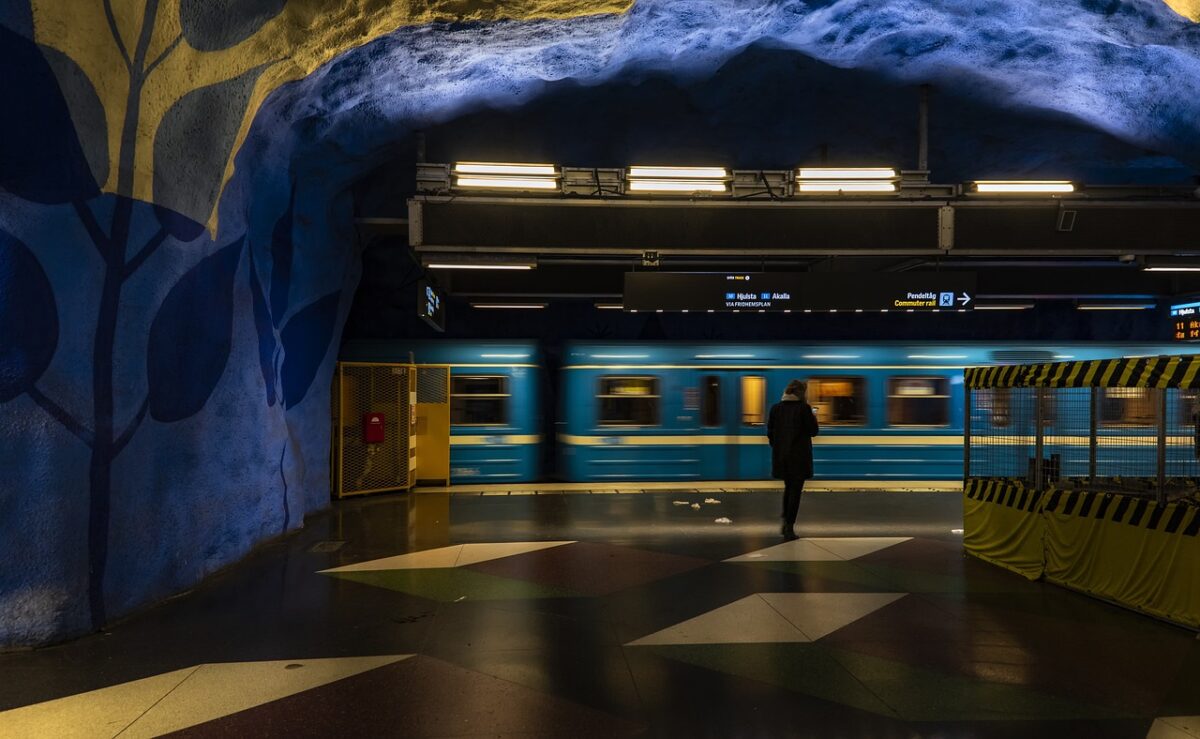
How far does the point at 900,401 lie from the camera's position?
1237 centimetres

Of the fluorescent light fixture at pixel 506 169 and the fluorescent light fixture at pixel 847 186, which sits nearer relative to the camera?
the fluorescent light fixture at pixel 506 169

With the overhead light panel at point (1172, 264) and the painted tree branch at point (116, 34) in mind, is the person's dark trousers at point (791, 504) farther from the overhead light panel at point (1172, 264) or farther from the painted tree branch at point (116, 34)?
the painted tree branch at point (116, 34)

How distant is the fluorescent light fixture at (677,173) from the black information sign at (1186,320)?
1124 centimetres

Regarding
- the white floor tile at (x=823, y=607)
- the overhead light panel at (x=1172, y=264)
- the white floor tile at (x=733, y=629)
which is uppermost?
the overhead light panel at (x=1172, y=264)

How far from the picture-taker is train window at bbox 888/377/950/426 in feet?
40.5

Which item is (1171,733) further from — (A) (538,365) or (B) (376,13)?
(A) (538,365)

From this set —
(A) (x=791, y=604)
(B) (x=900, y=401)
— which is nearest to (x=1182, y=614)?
(A) (x=791, y=604)

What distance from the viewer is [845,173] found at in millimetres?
8414

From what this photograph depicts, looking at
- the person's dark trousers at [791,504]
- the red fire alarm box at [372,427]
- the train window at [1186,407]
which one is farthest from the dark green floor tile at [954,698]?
the red fire alarm box at [372,427]

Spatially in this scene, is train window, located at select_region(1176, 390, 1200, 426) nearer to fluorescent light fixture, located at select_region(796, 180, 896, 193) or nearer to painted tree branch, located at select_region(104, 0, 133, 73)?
fluorescent light fixture, located at select_region(796, 180, 896, 193)

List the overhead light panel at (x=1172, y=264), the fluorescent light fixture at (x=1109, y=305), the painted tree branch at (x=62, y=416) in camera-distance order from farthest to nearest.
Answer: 1. the fluorescent light fixture at (x=1109, y=305)
2. the overhead light panel at (x=1172, y=264)
3. the painted tree branch at (x=62, y=416)

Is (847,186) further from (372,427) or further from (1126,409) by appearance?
(372,427)

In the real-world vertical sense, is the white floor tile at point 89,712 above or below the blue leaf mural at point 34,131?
below

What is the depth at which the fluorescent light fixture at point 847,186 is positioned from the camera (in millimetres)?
8414
